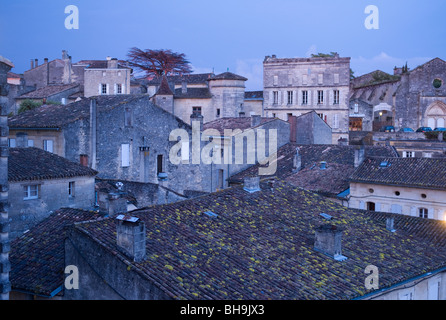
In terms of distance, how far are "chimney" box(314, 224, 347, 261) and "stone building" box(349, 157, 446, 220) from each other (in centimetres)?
1358

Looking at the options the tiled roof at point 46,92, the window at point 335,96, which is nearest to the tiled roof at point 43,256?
the tiled roof at point 46,92

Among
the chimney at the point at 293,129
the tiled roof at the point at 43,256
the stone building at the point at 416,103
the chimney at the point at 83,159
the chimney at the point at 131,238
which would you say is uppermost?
the stone building at the point at 416,103

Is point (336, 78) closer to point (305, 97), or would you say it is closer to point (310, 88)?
point (310, 88)

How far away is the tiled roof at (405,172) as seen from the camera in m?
28.0

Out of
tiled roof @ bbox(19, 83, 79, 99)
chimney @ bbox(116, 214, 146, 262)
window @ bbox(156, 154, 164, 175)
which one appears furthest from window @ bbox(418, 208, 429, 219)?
tiled roof @ bbox(19, 83, 79, 99)

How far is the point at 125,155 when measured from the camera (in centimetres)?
3150

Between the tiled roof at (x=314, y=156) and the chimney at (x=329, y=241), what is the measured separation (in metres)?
17.8

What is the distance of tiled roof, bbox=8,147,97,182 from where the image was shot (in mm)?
20487

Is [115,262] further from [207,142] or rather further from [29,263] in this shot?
[207,142]

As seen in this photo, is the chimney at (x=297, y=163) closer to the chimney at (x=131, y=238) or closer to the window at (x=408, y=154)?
the window at (x=408, y=154)

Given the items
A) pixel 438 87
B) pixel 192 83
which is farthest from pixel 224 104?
pixel 438 87

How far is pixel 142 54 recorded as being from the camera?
6750 cm
